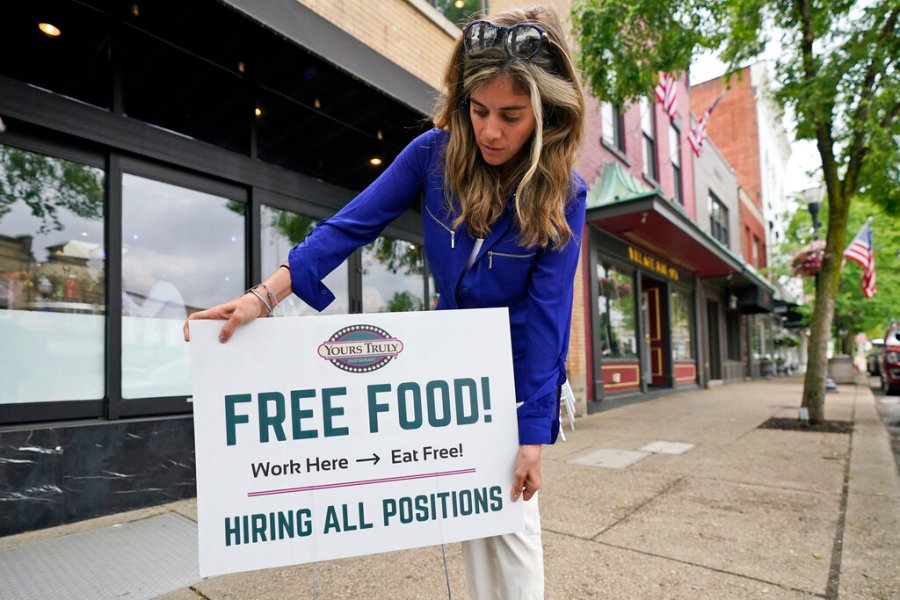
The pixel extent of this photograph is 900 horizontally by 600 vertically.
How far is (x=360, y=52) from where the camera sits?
4781 millimetres

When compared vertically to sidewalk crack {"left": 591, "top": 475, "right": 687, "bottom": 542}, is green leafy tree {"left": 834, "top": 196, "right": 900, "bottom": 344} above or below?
above

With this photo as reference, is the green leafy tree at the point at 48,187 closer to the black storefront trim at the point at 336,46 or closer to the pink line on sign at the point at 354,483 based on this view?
the black storefront trim at the point at 336,46

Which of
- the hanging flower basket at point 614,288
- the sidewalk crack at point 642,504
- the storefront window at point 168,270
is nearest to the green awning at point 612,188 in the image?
the hanging flower basket at point 614,288

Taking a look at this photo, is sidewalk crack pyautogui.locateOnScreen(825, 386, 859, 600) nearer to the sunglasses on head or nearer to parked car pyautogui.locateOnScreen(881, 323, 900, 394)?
the sunglasses on head

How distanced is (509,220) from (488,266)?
0.48ft

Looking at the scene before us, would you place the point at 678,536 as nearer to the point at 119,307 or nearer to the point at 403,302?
the point at 119,307

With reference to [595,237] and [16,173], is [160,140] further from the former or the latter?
[595,237]

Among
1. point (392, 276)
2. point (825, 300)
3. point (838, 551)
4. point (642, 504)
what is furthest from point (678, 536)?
point (825, 300)

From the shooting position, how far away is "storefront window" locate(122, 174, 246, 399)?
4.22m

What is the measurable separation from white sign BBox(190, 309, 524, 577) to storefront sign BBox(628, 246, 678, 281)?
413 inches

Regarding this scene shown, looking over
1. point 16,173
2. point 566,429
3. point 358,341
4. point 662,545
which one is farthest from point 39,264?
point 566,429

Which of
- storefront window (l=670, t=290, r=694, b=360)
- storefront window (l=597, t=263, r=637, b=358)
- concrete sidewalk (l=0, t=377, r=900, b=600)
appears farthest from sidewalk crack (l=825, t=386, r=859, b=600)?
storefront window (l=670, t=290, r=694, b=360)

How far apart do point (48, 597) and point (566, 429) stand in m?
6.13

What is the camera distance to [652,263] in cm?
1249
